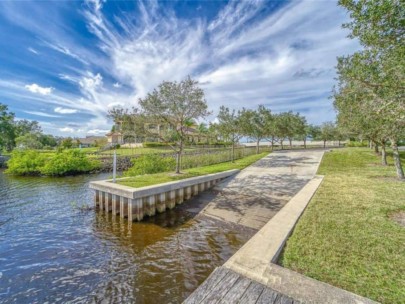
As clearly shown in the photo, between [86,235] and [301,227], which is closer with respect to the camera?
[301,227]

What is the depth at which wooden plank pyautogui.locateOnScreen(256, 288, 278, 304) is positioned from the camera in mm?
2545

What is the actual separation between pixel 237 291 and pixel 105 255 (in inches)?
144

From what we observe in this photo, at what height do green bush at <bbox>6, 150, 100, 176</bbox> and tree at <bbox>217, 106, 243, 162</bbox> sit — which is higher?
tree at <bbox>217, 106, 243, 162</bbox>

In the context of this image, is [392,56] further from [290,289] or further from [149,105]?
[149,105]

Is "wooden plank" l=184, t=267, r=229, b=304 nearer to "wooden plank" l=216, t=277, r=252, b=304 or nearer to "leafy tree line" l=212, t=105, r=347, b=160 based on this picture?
"wooden plank" l=216, t=277, r=252, b=304

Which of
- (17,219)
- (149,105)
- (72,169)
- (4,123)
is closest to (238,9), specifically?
(149,105)

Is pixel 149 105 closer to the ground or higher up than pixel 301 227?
higher up

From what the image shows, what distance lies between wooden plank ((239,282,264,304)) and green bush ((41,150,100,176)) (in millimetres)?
20699

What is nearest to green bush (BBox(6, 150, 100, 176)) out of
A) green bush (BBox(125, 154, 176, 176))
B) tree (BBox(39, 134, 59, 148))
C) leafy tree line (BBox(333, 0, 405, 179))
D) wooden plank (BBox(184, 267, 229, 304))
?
green bush (BBox(125, 154, 176, 176))

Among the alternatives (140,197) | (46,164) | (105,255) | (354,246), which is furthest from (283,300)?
(46,164)

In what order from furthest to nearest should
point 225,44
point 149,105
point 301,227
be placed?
point 225,44 → point 149,105 → point 301,227

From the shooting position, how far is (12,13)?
8414 mm

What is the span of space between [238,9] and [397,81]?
715cm

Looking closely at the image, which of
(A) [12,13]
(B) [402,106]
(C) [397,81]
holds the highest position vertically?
(A) [12,13]
